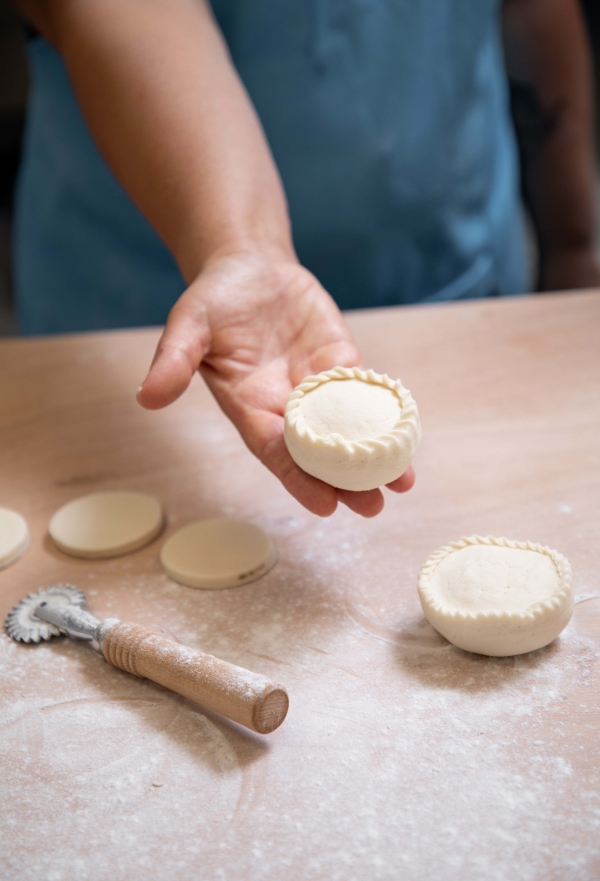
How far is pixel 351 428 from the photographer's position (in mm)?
1438

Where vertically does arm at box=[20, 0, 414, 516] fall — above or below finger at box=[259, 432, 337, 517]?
above

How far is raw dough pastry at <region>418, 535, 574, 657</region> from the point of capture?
1.20 m

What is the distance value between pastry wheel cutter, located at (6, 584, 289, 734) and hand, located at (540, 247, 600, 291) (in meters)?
2.45

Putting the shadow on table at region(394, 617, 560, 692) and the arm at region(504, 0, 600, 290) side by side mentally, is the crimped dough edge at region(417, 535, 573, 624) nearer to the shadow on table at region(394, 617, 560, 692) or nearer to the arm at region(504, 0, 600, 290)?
the shadow on table at region(394, 617, 560, 692)

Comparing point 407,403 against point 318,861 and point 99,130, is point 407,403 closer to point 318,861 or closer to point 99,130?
point 318,861

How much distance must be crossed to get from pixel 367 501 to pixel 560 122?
2342 millimetres

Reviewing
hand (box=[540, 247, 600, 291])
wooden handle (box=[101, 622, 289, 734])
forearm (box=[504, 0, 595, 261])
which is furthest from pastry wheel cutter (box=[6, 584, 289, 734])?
forearm (box=[504, 0, 595, 261])

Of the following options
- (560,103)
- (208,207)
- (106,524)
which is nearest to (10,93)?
(560,103)

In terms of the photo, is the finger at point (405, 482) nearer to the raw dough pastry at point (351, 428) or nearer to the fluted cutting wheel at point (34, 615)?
the raw dough pastry at point (351, 428)

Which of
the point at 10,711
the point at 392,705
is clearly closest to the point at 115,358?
the point at 10,711

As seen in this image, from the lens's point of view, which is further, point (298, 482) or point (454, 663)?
point (298, 482)

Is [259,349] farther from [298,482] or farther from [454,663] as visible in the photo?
[454,663]

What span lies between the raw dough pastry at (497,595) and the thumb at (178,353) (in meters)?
0.56

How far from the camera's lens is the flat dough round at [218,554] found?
1468 millimetres
